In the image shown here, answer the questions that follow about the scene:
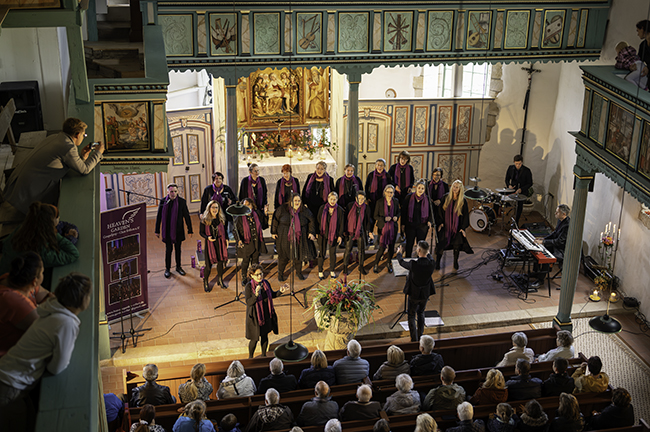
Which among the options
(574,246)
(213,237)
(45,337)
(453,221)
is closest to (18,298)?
(45,337)

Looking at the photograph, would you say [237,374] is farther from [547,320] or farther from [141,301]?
[547,320]

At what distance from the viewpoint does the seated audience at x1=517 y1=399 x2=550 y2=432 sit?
7098 mm

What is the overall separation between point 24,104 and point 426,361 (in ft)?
18.7

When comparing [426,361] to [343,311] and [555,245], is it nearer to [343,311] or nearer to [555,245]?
[343,311]

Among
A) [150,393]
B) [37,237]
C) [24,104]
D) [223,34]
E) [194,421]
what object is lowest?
[150,393]

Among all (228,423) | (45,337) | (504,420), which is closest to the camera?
(45,337)

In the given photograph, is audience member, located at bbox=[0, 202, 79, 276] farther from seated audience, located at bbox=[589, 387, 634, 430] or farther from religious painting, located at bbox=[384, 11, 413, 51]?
religious painting, located at bbox=[384, 11, 413, 51]

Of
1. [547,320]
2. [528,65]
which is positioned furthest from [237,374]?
[528,65]

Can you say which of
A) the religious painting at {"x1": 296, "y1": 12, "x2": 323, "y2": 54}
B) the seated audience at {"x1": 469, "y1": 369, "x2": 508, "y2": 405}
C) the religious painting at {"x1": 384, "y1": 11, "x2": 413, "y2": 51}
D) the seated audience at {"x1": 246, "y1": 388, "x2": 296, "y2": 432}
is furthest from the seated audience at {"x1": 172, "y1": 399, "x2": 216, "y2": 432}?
the religious painting at {"x1": 384, "y1": 11, "x2": 413, "y2": 51}

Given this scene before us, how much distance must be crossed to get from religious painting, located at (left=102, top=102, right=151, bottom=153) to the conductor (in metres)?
3.90

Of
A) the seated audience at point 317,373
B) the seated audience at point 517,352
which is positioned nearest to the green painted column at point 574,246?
the seated audience at point 517,352

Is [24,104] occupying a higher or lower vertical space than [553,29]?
lower

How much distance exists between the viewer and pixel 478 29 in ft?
41.3

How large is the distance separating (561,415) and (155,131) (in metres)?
5.92
